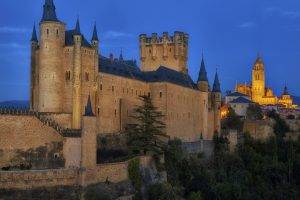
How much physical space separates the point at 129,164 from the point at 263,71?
82.0 meters

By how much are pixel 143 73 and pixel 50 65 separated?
1721 centimetres

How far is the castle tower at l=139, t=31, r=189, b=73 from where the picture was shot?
7856 cm

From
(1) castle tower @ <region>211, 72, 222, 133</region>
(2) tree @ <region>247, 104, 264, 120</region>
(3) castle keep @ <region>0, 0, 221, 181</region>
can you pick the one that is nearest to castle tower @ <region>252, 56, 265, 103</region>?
(2) tree @ <region>247, 104, 264, 120</region>

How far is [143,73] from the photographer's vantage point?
226 ft

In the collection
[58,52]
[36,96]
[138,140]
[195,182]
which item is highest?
[58,52]

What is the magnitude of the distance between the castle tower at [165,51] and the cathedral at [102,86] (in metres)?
0.12

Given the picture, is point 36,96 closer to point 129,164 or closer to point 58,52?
point 58,52

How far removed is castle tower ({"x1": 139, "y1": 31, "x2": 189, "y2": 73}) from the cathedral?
12 centimetres

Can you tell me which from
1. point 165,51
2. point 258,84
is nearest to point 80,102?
point 165,51

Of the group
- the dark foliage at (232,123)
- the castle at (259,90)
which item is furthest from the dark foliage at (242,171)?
the castle at (259,90)

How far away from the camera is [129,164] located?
4950cm

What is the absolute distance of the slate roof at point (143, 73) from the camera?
61.0 meters

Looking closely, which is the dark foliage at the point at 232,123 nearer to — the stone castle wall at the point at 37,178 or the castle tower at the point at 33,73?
the castle tower at the point at 33,73

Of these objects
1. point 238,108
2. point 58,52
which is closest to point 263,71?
point 238,108
